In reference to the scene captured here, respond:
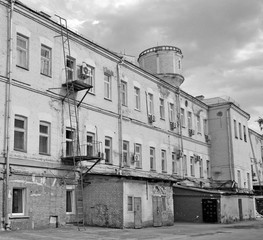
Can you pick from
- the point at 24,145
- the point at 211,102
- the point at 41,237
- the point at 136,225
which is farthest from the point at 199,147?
the point at 41,237

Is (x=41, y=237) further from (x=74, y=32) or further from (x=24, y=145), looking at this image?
(x=74, y=32)

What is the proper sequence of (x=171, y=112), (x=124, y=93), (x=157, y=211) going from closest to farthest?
(x=157, y=211) → (x=124, y=93) → (x=171, y=112)

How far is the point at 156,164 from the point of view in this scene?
30.7m

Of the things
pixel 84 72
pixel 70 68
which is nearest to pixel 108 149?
pixel 84 72

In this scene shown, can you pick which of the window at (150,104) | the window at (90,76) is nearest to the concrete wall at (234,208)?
the window at (150,104)

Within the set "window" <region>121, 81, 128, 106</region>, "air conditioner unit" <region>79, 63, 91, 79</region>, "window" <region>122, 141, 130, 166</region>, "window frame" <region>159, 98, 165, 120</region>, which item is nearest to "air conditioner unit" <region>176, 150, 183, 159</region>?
"window frame" <region>159, 98, 165, 120</region>

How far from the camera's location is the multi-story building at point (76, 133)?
19.1 metres

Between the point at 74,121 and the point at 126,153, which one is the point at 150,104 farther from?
the point at 74,121

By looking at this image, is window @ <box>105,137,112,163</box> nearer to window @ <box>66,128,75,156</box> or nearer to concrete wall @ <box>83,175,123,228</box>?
concrete wall @ <box>83,175,123,228</box>

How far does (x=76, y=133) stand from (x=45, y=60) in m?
4.20

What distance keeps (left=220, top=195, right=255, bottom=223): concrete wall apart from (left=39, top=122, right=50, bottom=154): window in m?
15.2

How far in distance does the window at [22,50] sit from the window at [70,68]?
2958mm

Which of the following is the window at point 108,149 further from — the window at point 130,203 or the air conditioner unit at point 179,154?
the air conditioner unit at point 179,154

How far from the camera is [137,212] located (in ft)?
73.7
